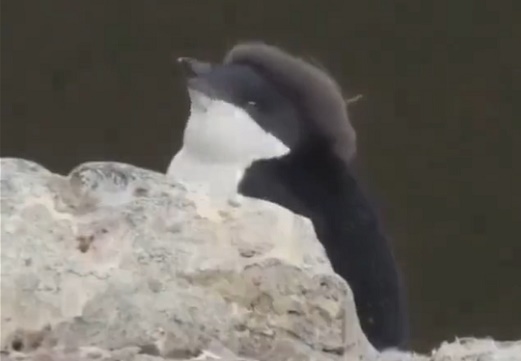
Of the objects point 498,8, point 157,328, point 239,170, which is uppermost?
point 498,8

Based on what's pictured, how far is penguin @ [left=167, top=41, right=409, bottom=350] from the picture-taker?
0.52 meters

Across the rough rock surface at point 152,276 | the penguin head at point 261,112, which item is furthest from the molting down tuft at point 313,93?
the rough rock surface at point 152,276

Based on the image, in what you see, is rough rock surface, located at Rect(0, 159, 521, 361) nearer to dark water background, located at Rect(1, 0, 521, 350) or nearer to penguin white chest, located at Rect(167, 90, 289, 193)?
penguin white chest, located at Rect(167, 90, 289, 193)

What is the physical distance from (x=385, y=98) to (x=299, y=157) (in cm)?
35

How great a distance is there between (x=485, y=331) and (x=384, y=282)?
1.13ft

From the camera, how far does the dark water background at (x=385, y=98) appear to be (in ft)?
2.70

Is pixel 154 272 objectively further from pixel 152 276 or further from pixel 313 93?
pixel 313 93

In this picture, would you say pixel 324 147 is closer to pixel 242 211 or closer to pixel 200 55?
pixel 242 211

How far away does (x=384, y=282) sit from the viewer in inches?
21.9

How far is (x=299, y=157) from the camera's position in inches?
21.5

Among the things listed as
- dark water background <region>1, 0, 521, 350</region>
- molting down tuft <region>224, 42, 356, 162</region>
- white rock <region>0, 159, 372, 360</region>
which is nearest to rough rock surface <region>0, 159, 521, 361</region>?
white rock <region>0, 159, 372, 360</region>

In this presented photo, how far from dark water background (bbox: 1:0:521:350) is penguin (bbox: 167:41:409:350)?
18 cm

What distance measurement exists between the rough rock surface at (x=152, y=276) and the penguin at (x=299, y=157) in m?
0.06

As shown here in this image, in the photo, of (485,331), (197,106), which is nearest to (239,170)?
(197,106)
